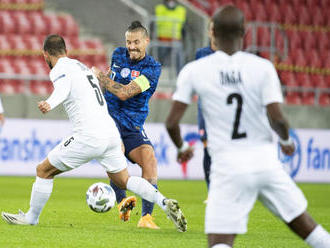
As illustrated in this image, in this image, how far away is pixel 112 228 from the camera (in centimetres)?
856

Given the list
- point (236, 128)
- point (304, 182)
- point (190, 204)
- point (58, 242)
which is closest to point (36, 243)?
point (58, 242)

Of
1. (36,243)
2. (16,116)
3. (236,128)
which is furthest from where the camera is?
(16,116)

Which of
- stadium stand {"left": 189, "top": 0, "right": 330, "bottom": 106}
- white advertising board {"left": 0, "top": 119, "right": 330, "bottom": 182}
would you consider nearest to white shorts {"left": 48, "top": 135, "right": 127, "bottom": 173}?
white advertising board {"left": 0, "top": 119, "right": 330, "bottom": 182}

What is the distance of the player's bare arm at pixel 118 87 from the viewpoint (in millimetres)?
8602

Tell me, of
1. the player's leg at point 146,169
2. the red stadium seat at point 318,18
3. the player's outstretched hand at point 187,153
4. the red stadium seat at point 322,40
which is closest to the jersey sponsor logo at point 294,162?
the red stadium seat at point 322,40

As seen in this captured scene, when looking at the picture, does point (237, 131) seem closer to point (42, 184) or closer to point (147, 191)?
point (147, 191)

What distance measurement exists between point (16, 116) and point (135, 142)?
8.60 meters

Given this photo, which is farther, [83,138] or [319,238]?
[83,138]

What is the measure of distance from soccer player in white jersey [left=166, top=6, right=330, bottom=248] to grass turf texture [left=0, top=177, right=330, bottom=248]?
89.3 inches

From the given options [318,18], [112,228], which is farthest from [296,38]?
[112,228]

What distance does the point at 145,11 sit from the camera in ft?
67.6

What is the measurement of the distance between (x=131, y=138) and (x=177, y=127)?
147 inches

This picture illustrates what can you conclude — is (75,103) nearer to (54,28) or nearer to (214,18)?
(214,18)

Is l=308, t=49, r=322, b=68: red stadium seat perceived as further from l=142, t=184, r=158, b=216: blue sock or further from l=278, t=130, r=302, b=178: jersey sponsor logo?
l=142, t=184, r=158, b=216: blue sock
